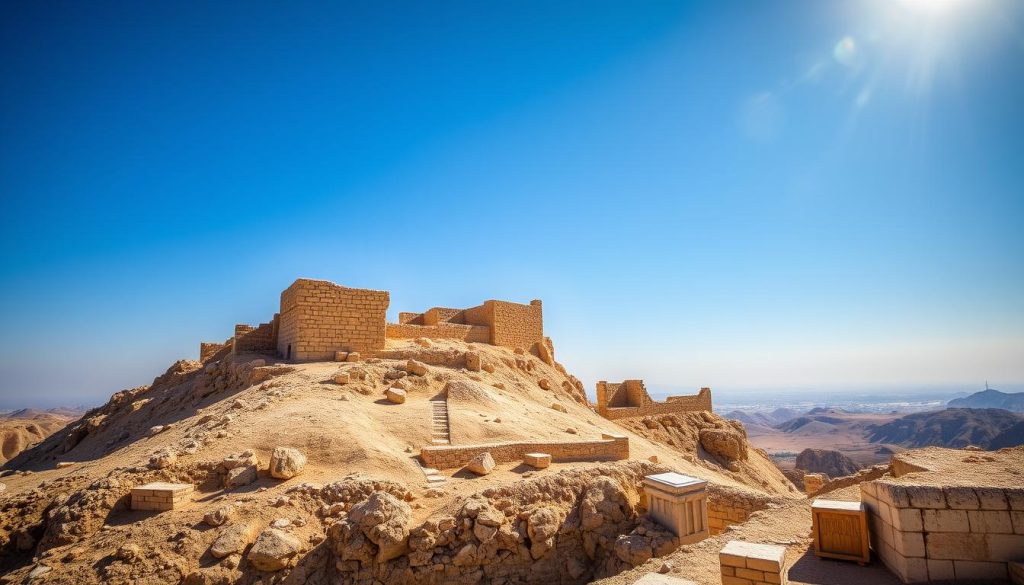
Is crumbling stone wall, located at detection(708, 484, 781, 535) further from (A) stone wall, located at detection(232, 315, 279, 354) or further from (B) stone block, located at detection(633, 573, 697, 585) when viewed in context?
(A) stone wall, located at detection(232, 315, 279, 354)

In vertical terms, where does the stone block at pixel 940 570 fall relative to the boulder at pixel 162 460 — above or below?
below

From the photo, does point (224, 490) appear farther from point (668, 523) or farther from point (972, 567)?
point (972, 567)

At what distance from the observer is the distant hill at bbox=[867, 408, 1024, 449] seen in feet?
201

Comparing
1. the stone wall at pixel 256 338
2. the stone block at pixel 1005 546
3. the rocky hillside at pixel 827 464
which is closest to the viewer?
the stone block at pixel 1005 546

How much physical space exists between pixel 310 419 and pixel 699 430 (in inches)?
786

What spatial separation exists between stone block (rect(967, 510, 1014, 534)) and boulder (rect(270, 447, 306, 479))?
31.4 ft

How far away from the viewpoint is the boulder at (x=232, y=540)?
22.5 ft

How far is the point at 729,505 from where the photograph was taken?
990 cm

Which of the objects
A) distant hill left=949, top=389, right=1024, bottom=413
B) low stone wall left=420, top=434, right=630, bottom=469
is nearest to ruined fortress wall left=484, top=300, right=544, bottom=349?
low stone wall left=420, top=434, right=630, bottom=469

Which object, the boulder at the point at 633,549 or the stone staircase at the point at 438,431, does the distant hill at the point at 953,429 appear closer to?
the boulder at the point at 633,549

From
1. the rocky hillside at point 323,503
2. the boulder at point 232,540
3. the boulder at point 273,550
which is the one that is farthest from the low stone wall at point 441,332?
the boulder at point 273,550

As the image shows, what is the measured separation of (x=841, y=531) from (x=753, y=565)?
2.20 meters

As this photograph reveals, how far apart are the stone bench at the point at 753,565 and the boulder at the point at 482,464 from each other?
5.26 m

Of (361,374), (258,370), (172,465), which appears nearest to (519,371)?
(361,374)
